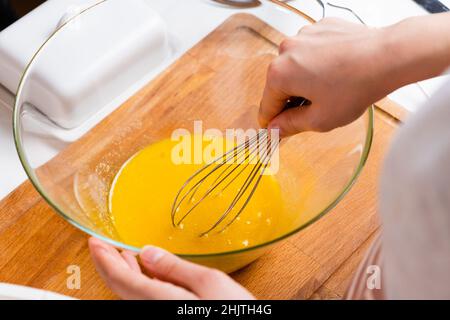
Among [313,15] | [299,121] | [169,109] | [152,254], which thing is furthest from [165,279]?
[313,15]

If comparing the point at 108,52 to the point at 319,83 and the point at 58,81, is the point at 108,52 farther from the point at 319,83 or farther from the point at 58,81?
the point at 319,83

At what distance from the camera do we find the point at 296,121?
0.65 metres

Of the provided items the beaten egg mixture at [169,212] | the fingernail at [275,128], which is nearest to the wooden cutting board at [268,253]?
the beaten egg mixture at [169,212]

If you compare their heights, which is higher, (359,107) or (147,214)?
(359,107)

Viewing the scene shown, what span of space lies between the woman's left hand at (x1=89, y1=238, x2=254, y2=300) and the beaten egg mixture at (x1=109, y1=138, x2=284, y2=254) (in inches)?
6.1

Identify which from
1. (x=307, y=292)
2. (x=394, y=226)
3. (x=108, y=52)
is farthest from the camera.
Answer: (x=108, y=52)

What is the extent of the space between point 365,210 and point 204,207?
7.8 inches

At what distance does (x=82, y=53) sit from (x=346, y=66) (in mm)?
387

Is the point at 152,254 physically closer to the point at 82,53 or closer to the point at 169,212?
the point at 169,212

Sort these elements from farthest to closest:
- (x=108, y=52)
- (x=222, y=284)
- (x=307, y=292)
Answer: (x=108, y=52)
(x=307, y=292)
(x=222, y=284)

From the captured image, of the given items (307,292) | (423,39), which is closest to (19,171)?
(307,292)

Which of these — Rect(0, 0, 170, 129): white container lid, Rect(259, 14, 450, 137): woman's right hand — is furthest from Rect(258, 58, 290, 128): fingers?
Rect(0, 0, 170, 129): white container lid

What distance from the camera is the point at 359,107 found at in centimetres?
60

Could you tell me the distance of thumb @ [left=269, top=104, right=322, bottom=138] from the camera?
2.04 feet
